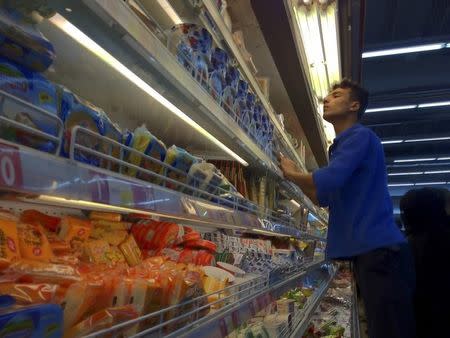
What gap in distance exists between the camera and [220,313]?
95 centimetres

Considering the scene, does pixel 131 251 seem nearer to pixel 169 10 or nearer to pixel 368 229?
pixel 169 10

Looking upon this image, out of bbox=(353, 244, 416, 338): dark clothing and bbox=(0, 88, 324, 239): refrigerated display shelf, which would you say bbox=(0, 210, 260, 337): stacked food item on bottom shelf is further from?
bbox=(353, 244, 416, 338): dark clothing

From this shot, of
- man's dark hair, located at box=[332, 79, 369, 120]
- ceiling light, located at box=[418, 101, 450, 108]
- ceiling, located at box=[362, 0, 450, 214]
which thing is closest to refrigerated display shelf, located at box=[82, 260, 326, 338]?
man's dark hair, located at box=[332, 79, 369, 120]

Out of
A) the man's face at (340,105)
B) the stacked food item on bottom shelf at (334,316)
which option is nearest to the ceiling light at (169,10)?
the man's face at (340,105)

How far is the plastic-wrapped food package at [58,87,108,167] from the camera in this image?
2.16 feet

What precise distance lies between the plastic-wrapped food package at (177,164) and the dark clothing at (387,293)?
3.08 ft

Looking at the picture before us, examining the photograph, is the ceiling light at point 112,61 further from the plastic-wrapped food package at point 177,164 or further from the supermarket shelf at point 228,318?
the supermarket shelf at point 228,318

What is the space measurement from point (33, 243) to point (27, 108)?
277 millimetres

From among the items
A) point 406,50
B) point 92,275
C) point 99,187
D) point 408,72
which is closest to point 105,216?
point 92,275

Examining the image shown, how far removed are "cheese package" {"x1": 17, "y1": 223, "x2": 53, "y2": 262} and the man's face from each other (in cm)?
151

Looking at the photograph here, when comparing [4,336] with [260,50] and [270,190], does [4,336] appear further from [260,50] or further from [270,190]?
[260,50]

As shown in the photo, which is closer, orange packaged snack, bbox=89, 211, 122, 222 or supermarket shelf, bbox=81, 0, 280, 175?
supermarket shelf, bbox=81, 0, 280, 175

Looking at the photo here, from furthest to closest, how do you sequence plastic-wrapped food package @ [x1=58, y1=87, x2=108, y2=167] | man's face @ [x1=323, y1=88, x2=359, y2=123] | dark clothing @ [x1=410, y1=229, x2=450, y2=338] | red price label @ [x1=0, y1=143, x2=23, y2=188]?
dark clothing @ [x1=410, y1=229, x2=450, y2=338]
man's face @ [x1=323, y1=88, x2=359, y2=123]
plastic-wrapped food package @ [x1=58, y1=87, x2=108, y2=167]
red price label @ [x1=0, y1=143, x2=23, y2=188]

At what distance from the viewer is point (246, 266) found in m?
1.51
